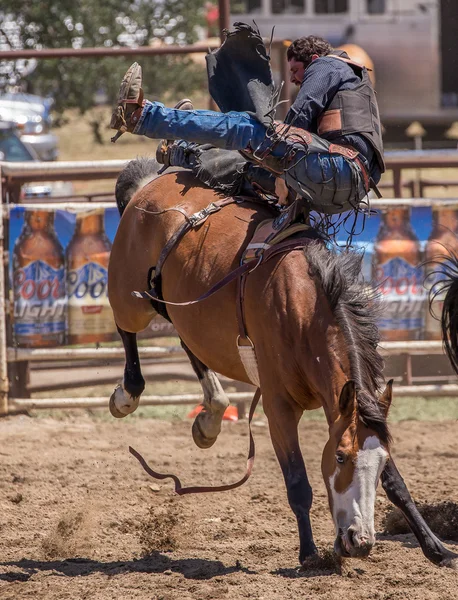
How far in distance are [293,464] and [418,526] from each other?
0.56 meters

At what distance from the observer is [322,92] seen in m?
3.93

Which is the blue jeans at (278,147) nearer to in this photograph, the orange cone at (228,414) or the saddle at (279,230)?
the saddle at (279,230)

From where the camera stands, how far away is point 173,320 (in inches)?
179

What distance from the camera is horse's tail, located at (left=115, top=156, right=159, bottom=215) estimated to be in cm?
522

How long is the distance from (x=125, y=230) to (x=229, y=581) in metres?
2.04

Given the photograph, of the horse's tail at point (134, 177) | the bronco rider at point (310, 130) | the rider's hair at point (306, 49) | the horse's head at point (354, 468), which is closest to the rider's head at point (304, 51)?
the rider's hair at point (306, 49)

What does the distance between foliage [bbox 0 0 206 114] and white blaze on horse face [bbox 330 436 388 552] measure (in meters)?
10.6

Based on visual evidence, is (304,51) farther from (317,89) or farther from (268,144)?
(268,144)

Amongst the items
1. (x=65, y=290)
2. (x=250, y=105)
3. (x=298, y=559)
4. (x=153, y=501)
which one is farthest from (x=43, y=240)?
(x=298, y=559)

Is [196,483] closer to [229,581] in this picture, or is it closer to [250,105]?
[229,581]

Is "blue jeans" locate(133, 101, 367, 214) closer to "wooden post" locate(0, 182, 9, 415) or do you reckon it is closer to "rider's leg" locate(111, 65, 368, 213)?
"rider's leg" locate(111, 65, 368, 213)

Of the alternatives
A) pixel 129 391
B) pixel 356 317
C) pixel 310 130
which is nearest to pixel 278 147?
pixel 310 130

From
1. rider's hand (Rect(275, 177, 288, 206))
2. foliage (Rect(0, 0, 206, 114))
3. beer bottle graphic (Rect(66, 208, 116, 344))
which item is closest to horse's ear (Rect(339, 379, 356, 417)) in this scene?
rider's hand (Rect(275, 177, 288, 206))

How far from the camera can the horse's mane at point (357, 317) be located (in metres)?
3.44
